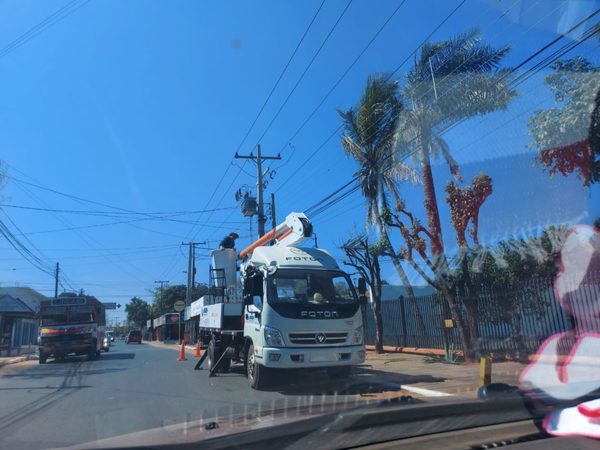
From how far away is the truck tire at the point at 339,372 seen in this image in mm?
11328

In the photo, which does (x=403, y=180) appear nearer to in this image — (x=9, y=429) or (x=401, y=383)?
(x=401, y=383)

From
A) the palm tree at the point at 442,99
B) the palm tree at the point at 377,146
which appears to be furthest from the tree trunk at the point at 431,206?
the palm tree at the point at 377,146

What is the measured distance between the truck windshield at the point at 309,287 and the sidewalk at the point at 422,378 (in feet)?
6.21

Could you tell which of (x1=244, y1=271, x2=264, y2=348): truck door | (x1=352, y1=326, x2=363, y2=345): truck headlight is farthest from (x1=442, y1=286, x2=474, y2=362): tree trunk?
(x1=244, y1=271, x2=264, y2=348): truck door

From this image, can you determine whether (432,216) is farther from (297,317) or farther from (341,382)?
(297,317)

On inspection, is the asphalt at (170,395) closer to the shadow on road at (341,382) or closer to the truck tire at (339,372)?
the shadow on road at (341,382)

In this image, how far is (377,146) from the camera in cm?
1755

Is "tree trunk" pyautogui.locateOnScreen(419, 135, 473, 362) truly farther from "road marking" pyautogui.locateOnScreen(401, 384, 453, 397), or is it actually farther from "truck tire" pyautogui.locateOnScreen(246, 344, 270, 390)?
"truck tire" pyautogui.locateOnScreen(246, 344, 270, 390)

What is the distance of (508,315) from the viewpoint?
13.4m

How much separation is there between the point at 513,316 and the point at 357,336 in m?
5.06

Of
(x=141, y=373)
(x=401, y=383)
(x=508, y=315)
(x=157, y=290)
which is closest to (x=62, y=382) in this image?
(x=141, y=373)

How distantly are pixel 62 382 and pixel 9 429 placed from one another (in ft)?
22.9

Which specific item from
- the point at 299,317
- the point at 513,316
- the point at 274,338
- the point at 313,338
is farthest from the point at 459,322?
the point at 274,338

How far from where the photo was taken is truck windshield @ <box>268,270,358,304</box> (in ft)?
34.7
